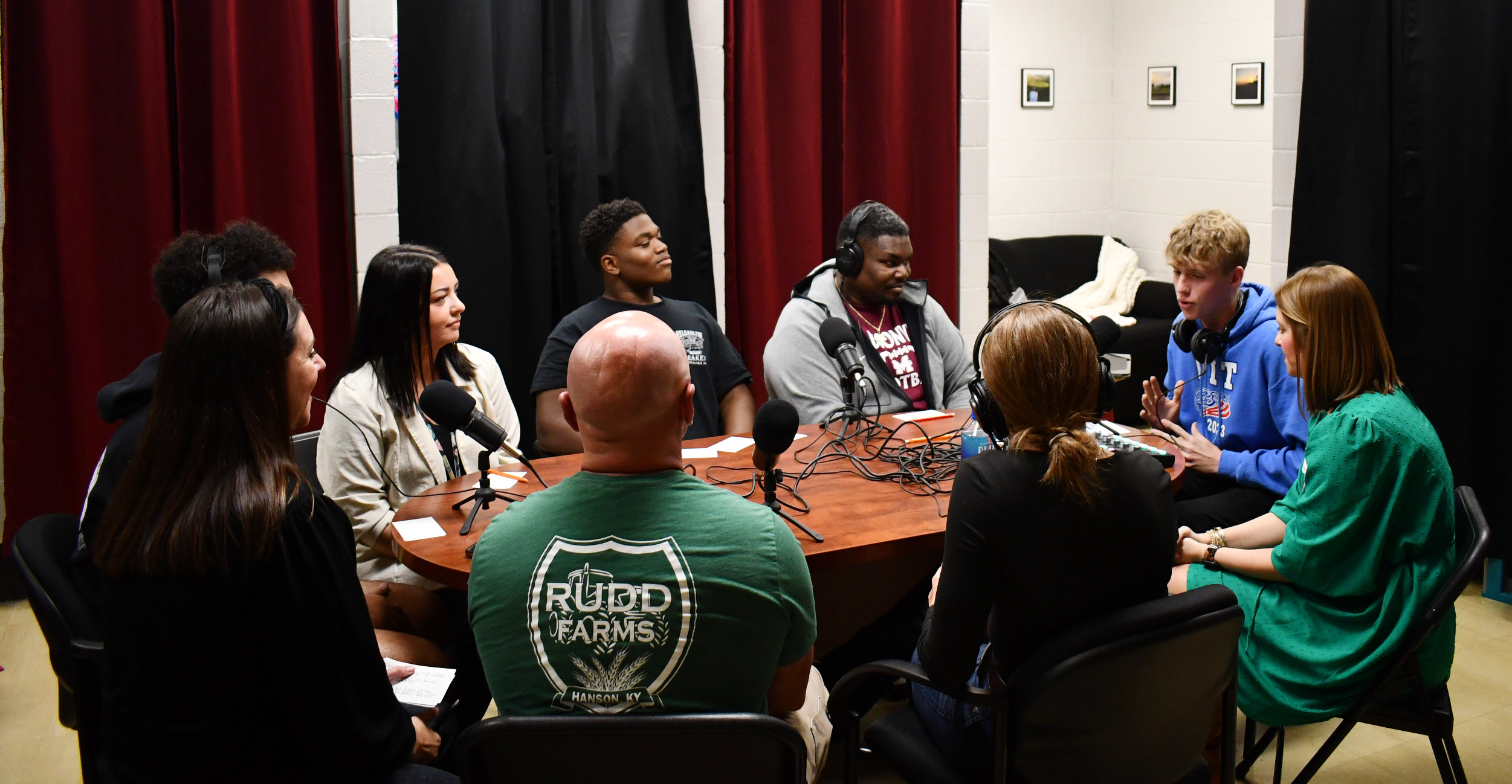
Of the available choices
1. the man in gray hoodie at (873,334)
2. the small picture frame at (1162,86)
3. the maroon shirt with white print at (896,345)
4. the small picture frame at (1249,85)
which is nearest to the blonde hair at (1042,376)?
the man in gray hoodie at (873,334)

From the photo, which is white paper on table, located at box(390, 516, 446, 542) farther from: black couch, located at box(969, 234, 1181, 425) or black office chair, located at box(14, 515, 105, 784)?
black couch, located at box(969, 234, 1181, 425)

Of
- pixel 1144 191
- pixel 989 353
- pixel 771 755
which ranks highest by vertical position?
pixel 1144 191

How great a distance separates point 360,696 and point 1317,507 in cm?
181

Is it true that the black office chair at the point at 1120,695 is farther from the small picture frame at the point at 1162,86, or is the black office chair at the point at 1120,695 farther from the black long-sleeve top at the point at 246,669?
the small picture frame at the point at 1162,86

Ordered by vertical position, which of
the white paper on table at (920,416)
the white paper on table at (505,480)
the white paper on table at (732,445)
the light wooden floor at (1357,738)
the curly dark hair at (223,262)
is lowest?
the light wooden floor at (1357,738)

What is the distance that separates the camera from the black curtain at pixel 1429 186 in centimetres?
380

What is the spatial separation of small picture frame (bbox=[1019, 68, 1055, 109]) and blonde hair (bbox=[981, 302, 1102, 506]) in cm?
570

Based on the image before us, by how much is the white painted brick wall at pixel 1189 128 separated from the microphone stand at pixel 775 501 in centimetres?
504

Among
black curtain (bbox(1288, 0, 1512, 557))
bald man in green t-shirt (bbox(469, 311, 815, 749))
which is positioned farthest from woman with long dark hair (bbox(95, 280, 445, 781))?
black curtain (bbox(1288, 0, 1512, 557))

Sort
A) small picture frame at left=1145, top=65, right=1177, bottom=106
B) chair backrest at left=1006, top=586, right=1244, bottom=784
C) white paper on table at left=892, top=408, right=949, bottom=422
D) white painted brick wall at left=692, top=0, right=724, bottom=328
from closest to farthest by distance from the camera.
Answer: chair backrest at left=1006, top=586, right=1244, bottom=784 → white paper on table at left=892, top=408, right=949, bottom=422 → white painted brick wall at left=692, top=0, right=724, bottom=328 → small picture frame at left=1145, top=65, right=1177, bottom=106

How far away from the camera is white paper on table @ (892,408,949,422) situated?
10.9ft

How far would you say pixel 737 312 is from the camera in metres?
4.61

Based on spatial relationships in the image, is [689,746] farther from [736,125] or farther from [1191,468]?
[736,125]

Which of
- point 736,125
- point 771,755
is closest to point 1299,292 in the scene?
point 771,755
